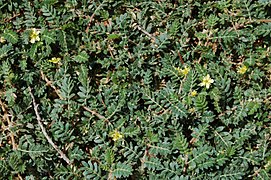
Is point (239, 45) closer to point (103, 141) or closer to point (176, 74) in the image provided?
point (176, 74)

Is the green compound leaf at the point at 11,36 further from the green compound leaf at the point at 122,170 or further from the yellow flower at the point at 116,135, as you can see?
the green compound leaf at the point at 122,170

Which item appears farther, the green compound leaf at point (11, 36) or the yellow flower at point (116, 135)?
the green compound leaf at point (11, 36)

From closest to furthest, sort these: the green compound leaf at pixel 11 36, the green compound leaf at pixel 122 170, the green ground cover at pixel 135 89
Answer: the green compound leaf at pixel 122 170
the green ground cover at pixel 135 89
the green compound leaf at pixel 11 36

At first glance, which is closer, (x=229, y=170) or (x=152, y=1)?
(x=229, y=170)

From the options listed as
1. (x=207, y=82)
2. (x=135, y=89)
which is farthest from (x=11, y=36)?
(x=207, y=82)

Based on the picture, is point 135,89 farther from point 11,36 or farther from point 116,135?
point 11,36

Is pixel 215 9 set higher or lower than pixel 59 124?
higher

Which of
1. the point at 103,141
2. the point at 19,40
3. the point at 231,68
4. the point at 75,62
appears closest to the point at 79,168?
the point at 103,141

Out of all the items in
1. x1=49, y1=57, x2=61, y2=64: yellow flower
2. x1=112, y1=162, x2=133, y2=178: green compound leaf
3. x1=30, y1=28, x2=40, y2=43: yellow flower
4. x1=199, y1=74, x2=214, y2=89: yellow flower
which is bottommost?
x1=112, y1=162, x2=133, y2=178: green compound leaf

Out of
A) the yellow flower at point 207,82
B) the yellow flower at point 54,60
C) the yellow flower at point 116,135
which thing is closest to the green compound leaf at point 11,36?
the yellow flower at point 54,60

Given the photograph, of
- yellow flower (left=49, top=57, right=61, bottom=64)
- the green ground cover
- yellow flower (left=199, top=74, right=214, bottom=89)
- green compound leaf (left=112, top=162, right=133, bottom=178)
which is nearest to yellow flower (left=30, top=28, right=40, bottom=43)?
the green ground cover

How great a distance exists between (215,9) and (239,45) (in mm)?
312

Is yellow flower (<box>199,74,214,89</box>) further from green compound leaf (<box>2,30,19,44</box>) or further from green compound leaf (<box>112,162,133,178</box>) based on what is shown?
green compound leaf (<box>2,30,19,44</box>)

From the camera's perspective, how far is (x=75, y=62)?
12.3 feet
